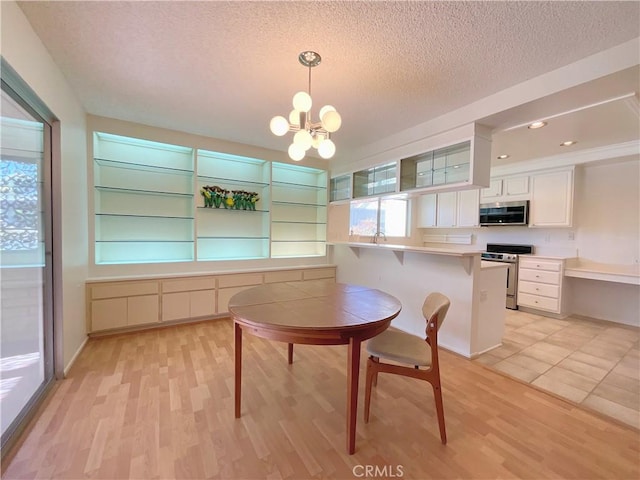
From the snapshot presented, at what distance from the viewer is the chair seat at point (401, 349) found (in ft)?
5.59

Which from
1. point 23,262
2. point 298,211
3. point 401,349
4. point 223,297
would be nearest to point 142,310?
point 223,297

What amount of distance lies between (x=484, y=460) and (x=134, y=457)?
1.95 m

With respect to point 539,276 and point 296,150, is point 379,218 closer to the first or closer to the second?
point 539,276

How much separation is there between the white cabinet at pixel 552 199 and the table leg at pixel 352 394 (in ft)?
14.6

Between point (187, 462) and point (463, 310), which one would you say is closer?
point (187, 462)

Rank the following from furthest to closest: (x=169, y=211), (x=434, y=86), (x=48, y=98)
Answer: (x=169, y=211) → (x=434, y=86) → (x=48, y=98)

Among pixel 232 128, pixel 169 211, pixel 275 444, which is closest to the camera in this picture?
pixel 275 444

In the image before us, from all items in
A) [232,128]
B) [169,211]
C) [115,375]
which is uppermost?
[232,128]

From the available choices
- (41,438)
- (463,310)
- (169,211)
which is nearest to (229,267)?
(169,211)

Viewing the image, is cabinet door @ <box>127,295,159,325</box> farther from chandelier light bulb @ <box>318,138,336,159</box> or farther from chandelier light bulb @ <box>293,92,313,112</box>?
chandelier light bulb @ <box>293,92,313,112</box>

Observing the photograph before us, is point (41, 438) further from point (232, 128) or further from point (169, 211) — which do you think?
point (232, 128)

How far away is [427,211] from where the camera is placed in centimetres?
594

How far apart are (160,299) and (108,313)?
0.52m

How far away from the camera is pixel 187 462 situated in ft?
4.77
